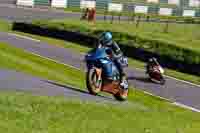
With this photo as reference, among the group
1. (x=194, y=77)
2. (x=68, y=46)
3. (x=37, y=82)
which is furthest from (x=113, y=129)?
(x=68, y=46)

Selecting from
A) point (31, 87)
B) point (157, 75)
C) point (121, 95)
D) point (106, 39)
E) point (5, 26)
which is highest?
point (106, 39)

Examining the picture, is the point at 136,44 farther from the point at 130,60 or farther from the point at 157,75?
the point at 157,75

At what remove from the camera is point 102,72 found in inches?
533

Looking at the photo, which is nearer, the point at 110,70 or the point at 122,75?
the point at 110,70

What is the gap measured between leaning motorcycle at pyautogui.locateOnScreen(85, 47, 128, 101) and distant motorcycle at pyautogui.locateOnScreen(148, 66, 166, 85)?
8.31 meters

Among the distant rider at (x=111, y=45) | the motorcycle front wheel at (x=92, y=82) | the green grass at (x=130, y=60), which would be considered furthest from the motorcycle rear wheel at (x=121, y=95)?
the green grass at (x=130, y=60)

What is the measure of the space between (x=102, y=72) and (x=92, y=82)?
0.39m

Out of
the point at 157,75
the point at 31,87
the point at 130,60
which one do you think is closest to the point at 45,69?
the point at 157,75

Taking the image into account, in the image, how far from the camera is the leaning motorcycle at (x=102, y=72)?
43.0 ft

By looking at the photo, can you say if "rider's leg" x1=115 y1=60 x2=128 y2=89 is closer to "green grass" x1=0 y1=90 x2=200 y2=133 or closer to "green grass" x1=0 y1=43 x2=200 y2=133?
"green grass" x1=0 y1=43 x2=200 y2=133

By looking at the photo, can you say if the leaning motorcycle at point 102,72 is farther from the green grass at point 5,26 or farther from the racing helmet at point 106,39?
the green grass at point 5,26

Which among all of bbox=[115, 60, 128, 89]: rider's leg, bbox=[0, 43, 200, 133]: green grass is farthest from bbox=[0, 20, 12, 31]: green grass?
bbox=[0, 43, 200, 133]: green grass

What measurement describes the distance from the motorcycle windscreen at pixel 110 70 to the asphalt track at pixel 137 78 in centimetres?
508

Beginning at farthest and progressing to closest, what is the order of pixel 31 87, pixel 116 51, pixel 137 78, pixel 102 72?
1. pixel 137 78
2. pixel 102 72
3. pixel 116 51
4. pixel 31 87
